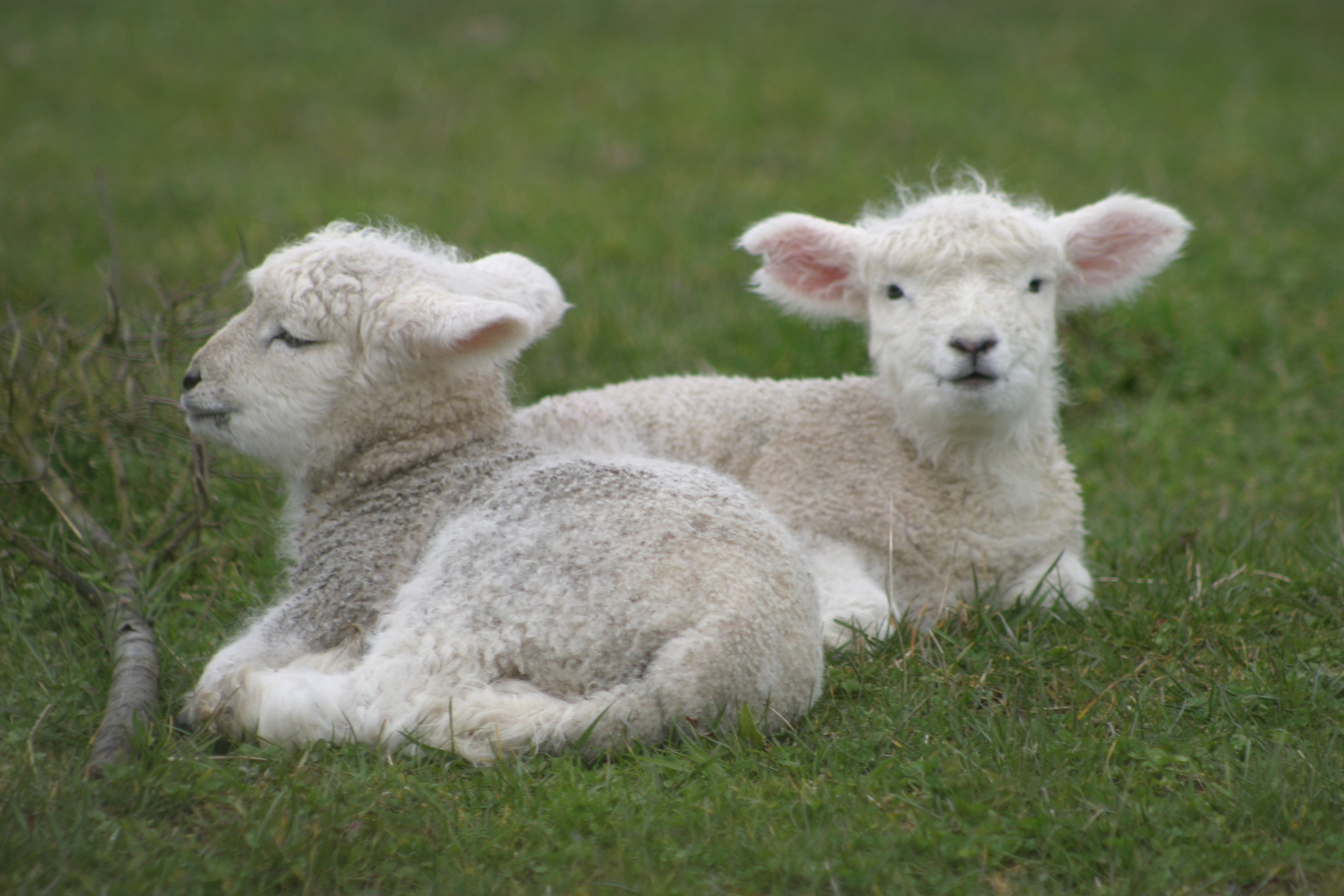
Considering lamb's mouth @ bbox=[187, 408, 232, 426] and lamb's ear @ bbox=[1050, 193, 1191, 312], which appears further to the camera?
lamb's ear @ bbox=[1050, 193, 1191, 312]

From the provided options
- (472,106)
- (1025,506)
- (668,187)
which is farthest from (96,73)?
(1025,506)

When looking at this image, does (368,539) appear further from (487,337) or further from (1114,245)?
(1114,245)

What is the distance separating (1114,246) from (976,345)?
92 centimetres

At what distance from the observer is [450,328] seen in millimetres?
3379

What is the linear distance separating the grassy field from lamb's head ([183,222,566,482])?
29.6 inches

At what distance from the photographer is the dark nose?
3842mm

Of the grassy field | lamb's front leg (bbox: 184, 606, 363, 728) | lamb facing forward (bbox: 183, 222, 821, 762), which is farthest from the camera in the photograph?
lamb's front leg (bbox: 184, 606, 363, 728)

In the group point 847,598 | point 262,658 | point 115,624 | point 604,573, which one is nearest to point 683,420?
point 847,598

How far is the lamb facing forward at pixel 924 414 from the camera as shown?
13.0 feet

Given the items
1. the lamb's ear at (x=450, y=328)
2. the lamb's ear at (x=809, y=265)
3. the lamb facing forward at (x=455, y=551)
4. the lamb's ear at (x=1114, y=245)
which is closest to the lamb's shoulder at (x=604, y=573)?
the lamb facing forward at (x=455, y=551)

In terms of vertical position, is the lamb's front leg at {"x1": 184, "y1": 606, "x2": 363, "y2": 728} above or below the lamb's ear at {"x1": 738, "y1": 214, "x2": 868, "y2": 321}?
below

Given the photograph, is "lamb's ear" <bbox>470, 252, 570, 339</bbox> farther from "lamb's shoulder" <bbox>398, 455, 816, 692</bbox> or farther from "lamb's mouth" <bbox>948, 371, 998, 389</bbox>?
"lamb's mouth" <bbox>948, 371, 998, 389</bbox>

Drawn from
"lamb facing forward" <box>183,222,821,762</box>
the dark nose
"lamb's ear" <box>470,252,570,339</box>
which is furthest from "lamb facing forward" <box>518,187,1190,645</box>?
"lamb facing forward" <box>183,222,821,762</box>

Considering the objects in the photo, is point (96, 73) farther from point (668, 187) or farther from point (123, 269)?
point (668, 187)
